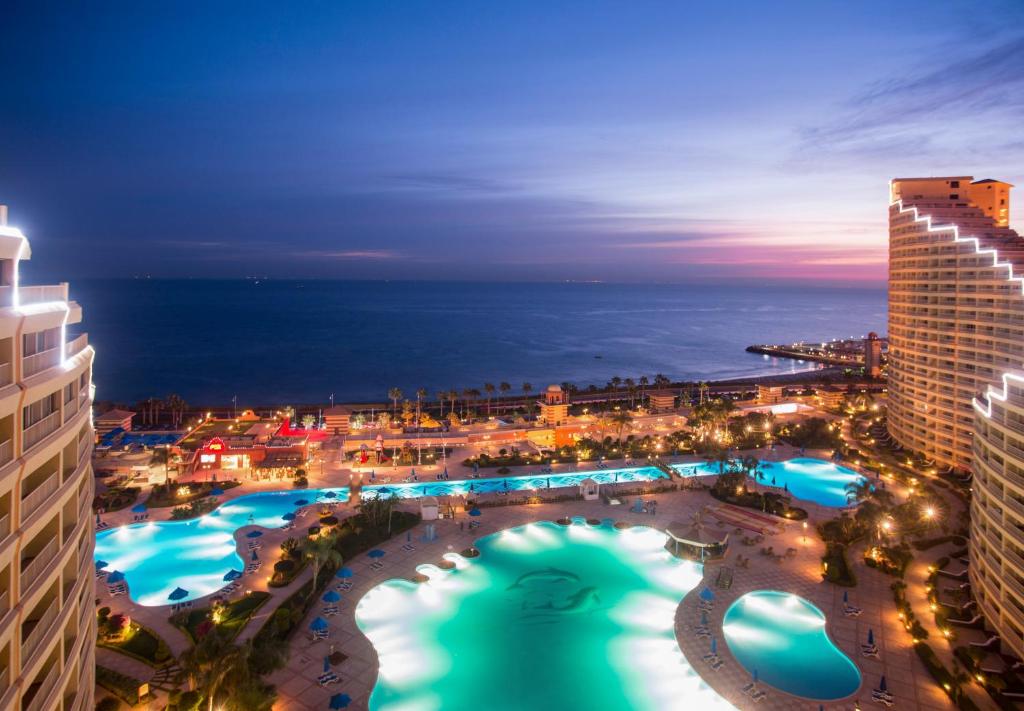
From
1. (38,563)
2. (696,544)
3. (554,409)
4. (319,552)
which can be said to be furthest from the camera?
(554,409)

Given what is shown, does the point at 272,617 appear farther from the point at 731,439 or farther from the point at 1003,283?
the point at 1003,283

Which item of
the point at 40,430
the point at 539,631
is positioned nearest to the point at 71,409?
the point at 40,430

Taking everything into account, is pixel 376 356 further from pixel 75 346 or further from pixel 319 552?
pixel 75 346

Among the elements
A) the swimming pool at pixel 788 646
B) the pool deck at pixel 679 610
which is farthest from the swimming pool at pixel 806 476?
the swimming pool at pixel 788 646

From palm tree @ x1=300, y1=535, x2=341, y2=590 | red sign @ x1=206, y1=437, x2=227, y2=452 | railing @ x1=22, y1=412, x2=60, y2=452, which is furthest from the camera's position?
red sign @ x1=206, y1=437, x2=227, y2=452

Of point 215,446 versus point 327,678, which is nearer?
point 327,678

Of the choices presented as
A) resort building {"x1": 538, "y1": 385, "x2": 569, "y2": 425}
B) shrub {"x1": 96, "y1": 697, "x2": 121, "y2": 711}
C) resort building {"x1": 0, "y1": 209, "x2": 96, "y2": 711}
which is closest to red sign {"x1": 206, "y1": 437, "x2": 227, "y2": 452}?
shrub {"x1": 96, "y1": 697, "x2": 121, "y2": 711}

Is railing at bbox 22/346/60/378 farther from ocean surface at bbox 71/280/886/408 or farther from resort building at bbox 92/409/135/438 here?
ocean surface at bbox 71/280/886/408
